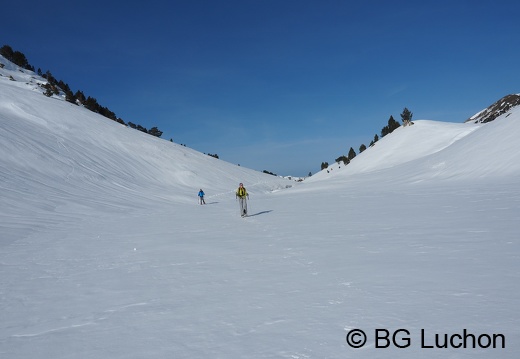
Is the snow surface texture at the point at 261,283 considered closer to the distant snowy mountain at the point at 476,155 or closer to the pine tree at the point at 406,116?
the distant snowy mountain at the point at 476,155

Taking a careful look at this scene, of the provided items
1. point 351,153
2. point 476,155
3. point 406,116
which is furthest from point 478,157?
point 351,153

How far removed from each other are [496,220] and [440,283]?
735cm

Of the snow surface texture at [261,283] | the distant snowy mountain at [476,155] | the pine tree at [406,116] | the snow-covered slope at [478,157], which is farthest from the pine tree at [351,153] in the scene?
the snow surface texture at [261,283]

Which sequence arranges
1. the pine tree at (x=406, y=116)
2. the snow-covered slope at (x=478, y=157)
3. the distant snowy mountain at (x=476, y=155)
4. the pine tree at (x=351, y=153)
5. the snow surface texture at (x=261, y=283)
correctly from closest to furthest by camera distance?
the snow surface texture at (x=261, y=283), the snow-covered slope at (x=478, y=157), the distant snowy mountain at (x=476, y=155), the pine tree at (x=406, y=116), the pine tree at (x=351, y=153)

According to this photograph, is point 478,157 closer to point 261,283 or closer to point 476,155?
point 476,155

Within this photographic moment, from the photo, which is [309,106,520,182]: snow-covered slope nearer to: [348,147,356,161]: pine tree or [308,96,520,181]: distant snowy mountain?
[308,96,520,181]: distant snowy mountain

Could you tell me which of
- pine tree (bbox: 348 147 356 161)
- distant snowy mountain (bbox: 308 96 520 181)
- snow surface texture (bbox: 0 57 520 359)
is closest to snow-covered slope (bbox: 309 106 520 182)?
distant snowy mountain (bbox: 308 96 520 181)

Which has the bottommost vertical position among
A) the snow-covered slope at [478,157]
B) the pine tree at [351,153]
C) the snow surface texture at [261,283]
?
the snow surface texture at [261,283]

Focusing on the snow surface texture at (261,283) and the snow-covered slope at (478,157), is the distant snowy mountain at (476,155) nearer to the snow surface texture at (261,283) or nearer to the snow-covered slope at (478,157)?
the snow-covered slope at (478,157)

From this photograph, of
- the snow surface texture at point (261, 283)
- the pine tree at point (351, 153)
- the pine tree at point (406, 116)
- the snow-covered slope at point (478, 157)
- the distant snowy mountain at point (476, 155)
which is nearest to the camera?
the snow surface texture at point (261, 283)

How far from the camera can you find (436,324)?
417 cm

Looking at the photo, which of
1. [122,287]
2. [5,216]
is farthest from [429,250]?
[5,216]

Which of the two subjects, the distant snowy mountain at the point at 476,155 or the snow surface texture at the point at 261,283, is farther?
the distant snowy mountain at the point at 476,155

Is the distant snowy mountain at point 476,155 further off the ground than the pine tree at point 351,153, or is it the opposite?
the pine tree at point 351,153
